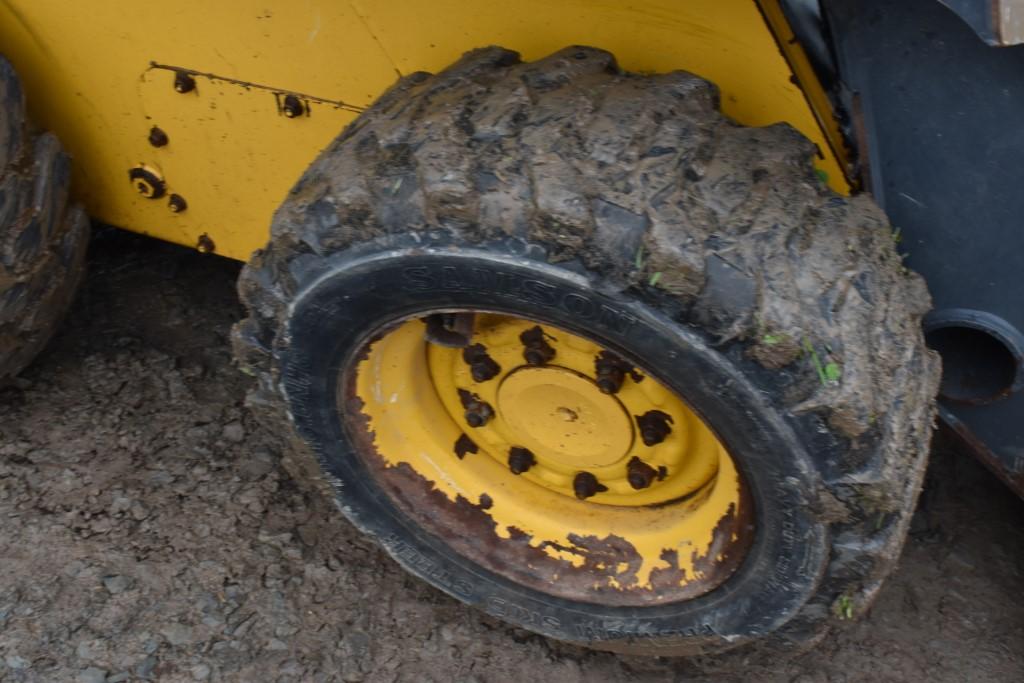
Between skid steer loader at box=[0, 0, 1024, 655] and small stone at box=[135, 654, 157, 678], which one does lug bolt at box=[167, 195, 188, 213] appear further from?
small stone at box=[135, 654, 157, 678]

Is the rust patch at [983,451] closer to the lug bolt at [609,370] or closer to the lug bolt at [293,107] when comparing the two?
the lug bolt at [609,370]

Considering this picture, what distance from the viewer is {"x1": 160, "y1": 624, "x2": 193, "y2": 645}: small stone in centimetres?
235

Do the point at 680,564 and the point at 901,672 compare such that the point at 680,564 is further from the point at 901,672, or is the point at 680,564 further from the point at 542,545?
the point at 901,672

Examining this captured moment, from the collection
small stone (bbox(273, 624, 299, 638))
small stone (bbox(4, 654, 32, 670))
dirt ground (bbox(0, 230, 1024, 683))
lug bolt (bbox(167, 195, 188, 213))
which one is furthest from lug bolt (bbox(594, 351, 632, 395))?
small stone (bbox(4, 654, 32, 670))

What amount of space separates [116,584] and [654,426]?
1138 mm

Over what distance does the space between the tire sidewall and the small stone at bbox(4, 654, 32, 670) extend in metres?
0.66

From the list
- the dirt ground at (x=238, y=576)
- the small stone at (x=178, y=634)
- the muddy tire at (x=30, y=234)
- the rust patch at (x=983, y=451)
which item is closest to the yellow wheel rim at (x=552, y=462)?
the dirt ground at (x=238, y=576)

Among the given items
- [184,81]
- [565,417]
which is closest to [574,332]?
[565,417]

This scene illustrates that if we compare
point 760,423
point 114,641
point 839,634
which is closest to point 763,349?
point 760,423

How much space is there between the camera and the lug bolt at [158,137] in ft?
7.76

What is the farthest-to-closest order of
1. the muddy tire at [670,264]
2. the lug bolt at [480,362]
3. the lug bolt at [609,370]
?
the lug bolt at [480,362]
the lug bolt at [609,370]
the muddy tire at [670,264]

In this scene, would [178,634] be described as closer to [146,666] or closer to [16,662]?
[146,666]

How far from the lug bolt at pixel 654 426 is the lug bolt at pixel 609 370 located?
0.08m

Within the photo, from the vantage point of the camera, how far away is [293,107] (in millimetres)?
2178
